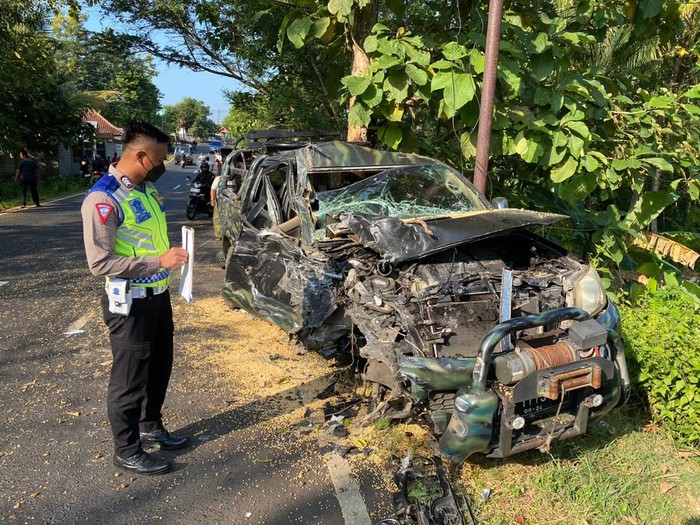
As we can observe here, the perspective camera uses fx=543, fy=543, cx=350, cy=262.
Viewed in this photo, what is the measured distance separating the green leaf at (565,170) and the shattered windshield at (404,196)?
0.76 m

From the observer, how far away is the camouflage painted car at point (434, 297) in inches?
115

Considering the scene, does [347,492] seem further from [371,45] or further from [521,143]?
[371,45]

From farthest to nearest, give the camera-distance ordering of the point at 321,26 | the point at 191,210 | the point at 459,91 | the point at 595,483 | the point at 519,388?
1. the point at 191,210
2. the point at 321,26
3. the point at 459,91
4. the point at 595,483
5. the point at 519,388

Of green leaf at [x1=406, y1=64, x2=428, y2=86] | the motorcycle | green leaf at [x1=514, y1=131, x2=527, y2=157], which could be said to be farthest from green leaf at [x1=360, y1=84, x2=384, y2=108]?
the motorcycle

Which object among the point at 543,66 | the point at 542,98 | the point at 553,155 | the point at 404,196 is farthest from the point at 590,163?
the point at 404,196

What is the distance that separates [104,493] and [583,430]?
107 inches

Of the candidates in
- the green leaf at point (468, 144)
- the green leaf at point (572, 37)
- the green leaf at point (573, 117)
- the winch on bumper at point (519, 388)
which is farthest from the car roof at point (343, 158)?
the winch on bumper at point (519, 388)

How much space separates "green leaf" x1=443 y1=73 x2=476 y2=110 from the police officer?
2457 millimetres

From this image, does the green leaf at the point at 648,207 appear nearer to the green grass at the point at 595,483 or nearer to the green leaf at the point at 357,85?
the green grass at the point at 595,483

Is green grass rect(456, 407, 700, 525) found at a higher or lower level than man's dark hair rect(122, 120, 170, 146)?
lower

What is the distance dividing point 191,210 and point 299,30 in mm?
8119

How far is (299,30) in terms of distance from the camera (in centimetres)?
580

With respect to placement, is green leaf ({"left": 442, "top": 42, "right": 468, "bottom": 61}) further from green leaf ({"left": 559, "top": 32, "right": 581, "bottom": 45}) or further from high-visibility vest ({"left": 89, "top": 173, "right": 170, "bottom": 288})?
high-visibility vest ({"left": 89, "top": 173, "right": 170, "bottom": 288})

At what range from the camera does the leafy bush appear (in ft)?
11.4
